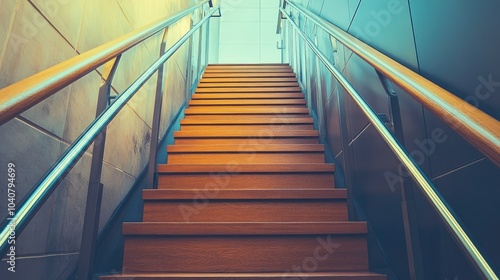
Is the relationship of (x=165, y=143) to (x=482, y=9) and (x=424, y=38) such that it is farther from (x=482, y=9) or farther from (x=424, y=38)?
(x=482, y=9)

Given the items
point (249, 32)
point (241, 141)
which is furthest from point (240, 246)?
point (249, 32)

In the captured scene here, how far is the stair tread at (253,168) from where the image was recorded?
5.67 ft

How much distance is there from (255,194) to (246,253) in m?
0.30

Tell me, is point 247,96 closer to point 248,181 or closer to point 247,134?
point 247,134

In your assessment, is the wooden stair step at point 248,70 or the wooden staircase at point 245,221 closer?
the wooden staircase at point 245,221

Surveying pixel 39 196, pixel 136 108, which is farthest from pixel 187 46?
pixel 39 196

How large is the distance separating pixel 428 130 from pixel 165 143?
1725 millimetres

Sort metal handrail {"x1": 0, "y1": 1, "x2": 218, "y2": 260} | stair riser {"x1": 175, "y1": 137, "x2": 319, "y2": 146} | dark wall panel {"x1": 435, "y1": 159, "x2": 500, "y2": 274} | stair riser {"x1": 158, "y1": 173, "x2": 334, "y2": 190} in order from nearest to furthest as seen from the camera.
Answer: metal handrail {"x1": 0, "y1": 1, "x2": 218, "y2": 260} → dark wall panel {"x1": 435, "y1": 159, "x2": 500, "y2": 274} → stair riser {"x1": 158, "y1": 173, "x2": 334, "y2": 190} → stair riser {"x1": 175, "y1": 137, "x2": 319, "y2": 146}

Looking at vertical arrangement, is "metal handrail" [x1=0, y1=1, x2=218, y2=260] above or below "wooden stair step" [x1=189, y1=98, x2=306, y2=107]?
below

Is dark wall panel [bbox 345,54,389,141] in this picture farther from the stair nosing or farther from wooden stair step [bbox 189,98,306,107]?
wooden stair step [bbox 189,98,306,107]

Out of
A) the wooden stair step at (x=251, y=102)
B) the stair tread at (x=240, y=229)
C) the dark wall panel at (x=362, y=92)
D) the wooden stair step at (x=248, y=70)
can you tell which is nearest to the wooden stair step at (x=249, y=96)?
the wooden stair step at (x=251, y=102)

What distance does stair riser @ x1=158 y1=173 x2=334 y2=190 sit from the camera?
5.64 ft

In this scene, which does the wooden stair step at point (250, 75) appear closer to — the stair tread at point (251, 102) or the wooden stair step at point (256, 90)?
the wooden stair step at point (256, 90)

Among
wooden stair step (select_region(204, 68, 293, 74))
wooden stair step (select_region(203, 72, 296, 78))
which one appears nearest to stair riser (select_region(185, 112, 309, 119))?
wooden stair step (select_region(203, 72, 296, 78))
